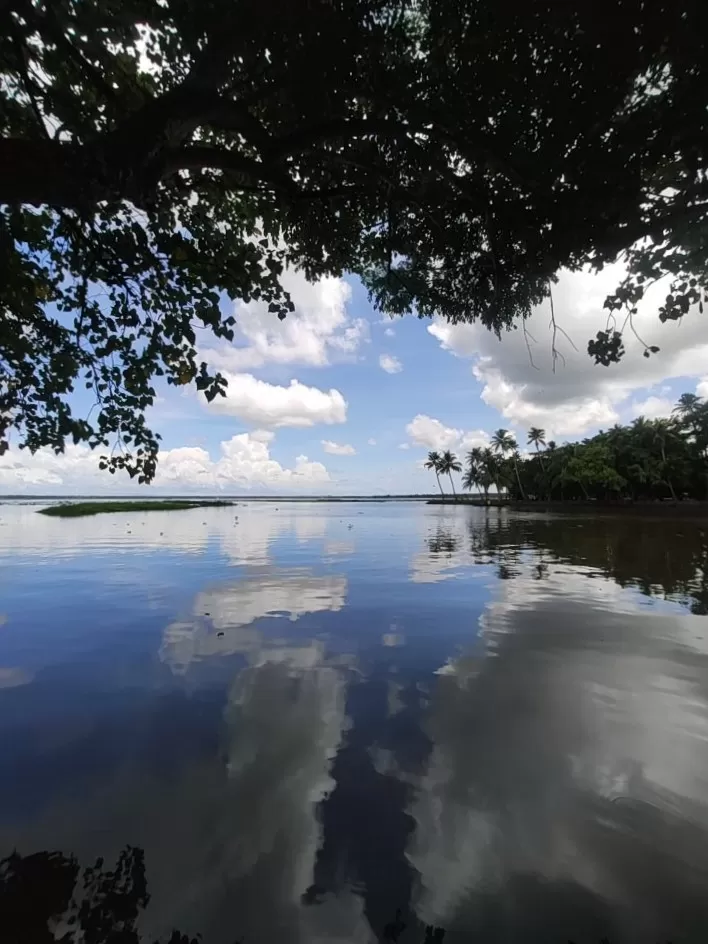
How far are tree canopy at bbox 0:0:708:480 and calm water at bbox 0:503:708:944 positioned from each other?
10.9ft

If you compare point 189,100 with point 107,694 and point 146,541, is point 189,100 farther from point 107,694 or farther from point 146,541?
point 146,541

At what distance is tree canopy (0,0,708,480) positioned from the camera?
4.51m

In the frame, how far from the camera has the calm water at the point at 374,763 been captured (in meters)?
3.03

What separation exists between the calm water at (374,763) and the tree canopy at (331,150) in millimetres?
3312

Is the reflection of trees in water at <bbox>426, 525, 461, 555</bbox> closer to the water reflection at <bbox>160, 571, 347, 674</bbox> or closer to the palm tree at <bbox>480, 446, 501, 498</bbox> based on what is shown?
the water reflection at <bbox>160, 571, 347, 674</bbox>

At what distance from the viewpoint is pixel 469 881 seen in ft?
10.4

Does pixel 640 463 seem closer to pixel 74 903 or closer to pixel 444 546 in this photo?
pixel 444 546

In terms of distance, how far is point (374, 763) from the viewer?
4.55 metres

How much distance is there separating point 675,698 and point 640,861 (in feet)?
10.7

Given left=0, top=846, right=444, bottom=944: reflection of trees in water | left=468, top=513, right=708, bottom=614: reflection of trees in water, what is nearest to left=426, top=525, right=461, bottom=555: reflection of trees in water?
left=468, top=513, right=708, bottom=614: reflection of trees in water

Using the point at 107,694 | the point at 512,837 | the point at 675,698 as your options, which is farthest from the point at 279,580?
the point at 512,837

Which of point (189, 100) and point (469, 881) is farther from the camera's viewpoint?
point (189, 100)

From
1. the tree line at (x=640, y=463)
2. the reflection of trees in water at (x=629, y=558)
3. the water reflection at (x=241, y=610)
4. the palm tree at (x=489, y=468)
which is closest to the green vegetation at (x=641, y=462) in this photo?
the tree line at (x=640, y=463)

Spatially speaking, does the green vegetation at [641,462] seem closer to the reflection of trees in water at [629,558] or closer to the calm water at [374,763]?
the reflection of trees in water at [629,558]
